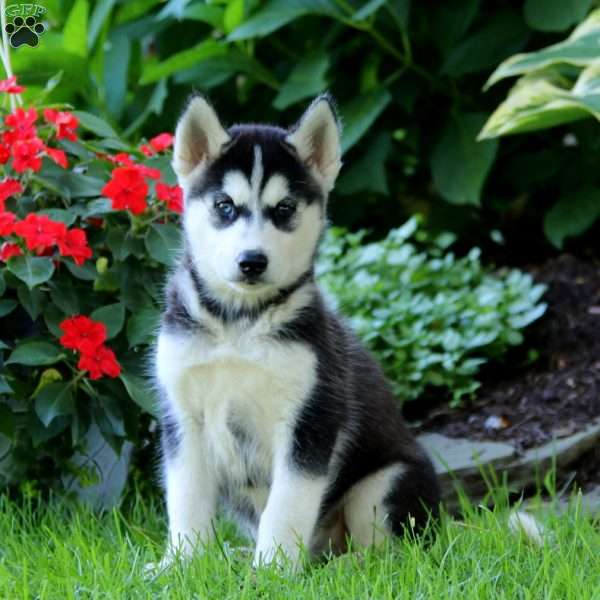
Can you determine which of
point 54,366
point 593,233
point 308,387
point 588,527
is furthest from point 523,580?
point 593,233

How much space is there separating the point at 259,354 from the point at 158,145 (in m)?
1.46

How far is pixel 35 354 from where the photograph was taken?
14.7 ft

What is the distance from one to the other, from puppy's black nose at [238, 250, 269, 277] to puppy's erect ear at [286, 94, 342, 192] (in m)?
0.50

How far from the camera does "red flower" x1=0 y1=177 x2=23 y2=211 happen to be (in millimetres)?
4551

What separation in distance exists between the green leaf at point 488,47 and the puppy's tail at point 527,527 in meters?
3.26

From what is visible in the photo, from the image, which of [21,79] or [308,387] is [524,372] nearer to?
[308,387]

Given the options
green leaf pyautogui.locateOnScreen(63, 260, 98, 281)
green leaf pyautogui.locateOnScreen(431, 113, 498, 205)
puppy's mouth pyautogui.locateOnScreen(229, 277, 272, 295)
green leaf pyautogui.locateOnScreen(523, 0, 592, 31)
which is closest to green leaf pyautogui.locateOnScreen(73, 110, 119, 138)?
green leaf pyautogui.locateOnScreen(63, 260, 98, 281)

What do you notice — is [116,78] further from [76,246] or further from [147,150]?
[76,246]

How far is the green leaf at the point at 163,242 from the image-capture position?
4605 millimetres

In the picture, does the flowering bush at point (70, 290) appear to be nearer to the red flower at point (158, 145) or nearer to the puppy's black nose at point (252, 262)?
the red flower at point (158, 145)

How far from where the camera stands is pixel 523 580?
371 cm

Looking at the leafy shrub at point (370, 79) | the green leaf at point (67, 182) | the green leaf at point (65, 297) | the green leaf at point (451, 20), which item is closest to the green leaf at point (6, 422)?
the green leaf at point (65, 297)

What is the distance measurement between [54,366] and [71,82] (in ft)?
8.28

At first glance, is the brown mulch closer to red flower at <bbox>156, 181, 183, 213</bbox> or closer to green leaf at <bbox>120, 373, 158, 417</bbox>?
green leaf at <bbox>120, 373, 158, 417</bbox>
